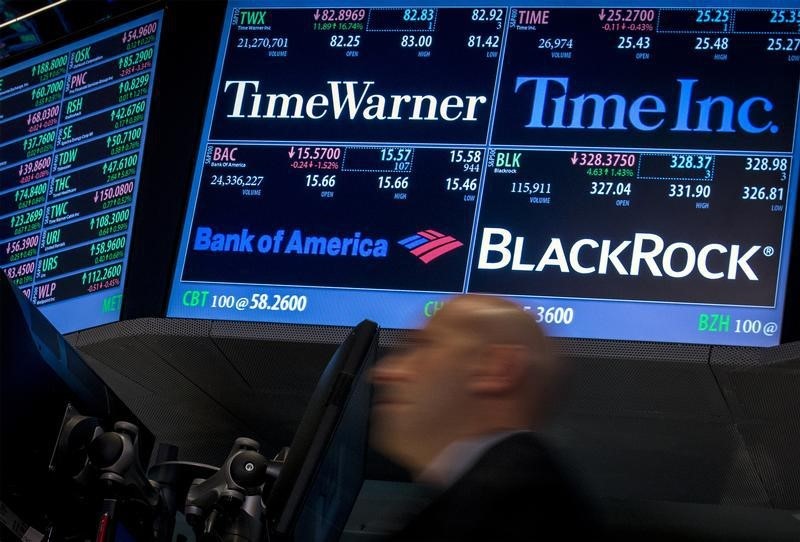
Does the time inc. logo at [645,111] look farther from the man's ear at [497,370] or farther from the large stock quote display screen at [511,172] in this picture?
the man's ear at [497,370]

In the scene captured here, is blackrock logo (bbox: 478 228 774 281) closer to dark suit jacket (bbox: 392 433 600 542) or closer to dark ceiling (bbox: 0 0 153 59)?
dark ceiling (bbox: 0 0 153 59)

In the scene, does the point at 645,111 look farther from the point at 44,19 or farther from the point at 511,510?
the point at 511,510

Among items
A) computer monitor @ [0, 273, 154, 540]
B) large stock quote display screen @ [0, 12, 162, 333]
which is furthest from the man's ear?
large stock quote display screen @ [0, 12, 162, 333]

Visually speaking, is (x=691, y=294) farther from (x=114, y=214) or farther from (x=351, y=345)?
(x=114, y=214)

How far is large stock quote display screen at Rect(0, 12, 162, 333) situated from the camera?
16.9ft

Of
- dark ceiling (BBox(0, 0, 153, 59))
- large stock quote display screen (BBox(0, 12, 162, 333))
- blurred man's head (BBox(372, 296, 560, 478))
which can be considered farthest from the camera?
dark ceiling (BBox(0, 0, 153, 59))

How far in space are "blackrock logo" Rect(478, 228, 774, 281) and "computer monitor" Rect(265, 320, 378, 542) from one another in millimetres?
857

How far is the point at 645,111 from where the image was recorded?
4844 millimetres

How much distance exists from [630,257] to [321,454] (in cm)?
163

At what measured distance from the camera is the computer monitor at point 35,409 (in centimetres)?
314

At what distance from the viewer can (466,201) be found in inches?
189

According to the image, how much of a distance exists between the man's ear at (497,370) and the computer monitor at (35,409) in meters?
1.16

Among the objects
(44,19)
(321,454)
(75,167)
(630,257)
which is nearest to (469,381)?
(321,454)

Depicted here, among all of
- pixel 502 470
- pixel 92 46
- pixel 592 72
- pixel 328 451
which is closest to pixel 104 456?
pixel 328 451
